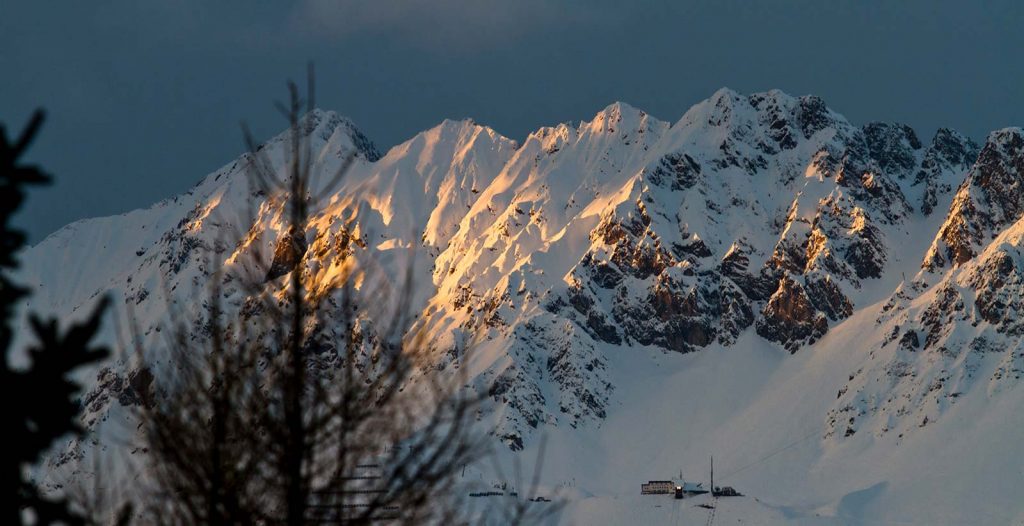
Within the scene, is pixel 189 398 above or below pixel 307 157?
below

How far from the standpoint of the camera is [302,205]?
14203 mm

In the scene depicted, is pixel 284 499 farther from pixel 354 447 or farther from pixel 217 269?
pixel 217 269

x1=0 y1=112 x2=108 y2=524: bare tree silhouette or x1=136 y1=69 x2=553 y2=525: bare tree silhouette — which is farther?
x1=136 y1=69 x2=553 y2=525: bare tree silhouette

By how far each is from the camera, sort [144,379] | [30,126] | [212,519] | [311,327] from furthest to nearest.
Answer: [311,327]
[144,379]
[212,519]
[30,126]

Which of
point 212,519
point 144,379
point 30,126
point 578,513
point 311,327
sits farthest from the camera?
point 578,513

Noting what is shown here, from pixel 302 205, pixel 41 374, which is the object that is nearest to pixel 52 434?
pixel 41 374

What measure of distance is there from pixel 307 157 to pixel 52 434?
19.1 ft

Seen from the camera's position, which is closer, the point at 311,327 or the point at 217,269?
→ the point at 217,269

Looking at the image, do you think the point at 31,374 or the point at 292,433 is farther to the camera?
the point at 292,433

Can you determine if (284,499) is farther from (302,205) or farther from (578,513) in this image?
(578,513)

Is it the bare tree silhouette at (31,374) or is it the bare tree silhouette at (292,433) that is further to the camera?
the bare tree silhouette at (292,433)

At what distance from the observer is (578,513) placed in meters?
199

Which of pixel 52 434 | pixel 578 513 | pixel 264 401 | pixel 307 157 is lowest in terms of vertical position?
pixel 52 434

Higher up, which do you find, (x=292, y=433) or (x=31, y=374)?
(x=292, y=433)
